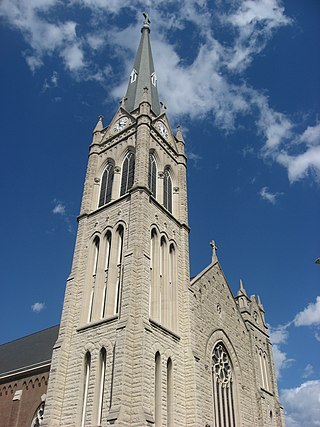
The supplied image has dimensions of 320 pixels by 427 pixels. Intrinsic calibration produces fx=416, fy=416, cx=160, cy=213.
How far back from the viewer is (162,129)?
30.7 meters

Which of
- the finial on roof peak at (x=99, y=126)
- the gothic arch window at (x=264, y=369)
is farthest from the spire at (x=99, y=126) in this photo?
the gothic arch window at (x=264, y=369)

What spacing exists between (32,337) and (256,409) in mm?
18543

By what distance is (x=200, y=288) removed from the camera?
1006 inches

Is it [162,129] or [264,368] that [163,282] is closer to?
[264,368]

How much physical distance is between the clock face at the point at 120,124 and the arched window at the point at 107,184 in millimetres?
2922

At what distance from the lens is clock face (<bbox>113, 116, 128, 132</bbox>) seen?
29858 millimetres

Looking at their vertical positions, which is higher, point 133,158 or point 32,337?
point 133,158

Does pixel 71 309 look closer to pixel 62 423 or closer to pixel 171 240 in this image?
pixel 62 423

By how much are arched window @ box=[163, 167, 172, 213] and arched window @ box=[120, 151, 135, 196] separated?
2618mm

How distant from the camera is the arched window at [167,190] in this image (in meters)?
27.4

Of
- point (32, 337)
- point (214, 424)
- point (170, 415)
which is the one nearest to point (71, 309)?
point (170, 415)

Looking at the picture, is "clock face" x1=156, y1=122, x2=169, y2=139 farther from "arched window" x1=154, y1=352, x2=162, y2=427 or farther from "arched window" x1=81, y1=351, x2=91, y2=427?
"arched window" x1=81, y1=351, x2=91, y2=427

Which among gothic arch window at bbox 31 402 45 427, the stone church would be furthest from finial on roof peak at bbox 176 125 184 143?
gothic arch window at bbox 31 402 45 427

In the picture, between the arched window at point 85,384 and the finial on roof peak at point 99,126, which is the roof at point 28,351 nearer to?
A: the arched window at point 85,384
